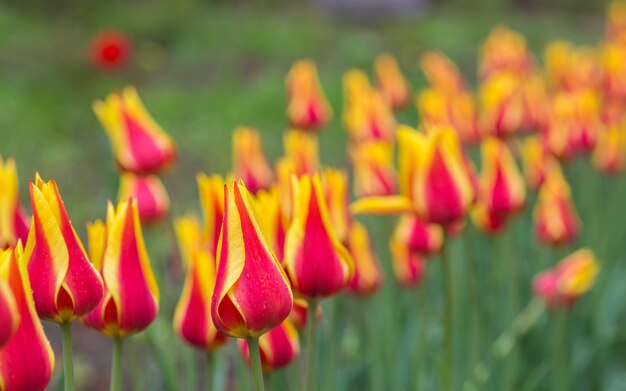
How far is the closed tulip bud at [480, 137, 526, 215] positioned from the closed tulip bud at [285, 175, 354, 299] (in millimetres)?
658

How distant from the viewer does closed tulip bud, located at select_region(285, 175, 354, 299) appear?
3.34 ft

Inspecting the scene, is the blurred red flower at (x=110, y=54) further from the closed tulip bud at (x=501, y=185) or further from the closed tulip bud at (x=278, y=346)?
the closed tulip bud at (x=278, y=346)

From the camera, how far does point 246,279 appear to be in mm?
839

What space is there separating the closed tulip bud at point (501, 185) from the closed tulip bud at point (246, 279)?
0.85m

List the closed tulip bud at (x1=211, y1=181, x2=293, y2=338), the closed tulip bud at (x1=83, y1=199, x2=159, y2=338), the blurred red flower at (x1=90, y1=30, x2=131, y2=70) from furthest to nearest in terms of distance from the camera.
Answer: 1. the blurred red flower at (x1=90, y1=30, x2=131, y2=70)
2. the closed tulip bud at (x1=83, y1=199, x2=159, y2=338)
3. the closed tulip bud at (x1=211, y1=181, x2=293, y2=338)

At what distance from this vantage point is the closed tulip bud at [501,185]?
163 cm

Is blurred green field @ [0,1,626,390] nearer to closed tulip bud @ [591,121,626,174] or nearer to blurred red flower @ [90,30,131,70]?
closed tulip bud @ [591,121,626,174]

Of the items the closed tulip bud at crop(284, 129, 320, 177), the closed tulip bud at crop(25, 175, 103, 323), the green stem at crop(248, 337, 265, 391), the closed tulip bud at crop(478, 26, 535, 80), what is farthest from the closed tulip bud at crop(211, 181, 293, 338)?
the closed tulip bud at crop(478, 26, 535, 80)

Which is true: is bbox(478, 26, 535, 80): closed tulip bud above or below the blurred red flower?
below

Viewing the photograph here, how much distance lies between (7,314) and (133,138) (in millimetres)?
814

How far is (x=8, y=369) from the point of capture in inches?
31.1

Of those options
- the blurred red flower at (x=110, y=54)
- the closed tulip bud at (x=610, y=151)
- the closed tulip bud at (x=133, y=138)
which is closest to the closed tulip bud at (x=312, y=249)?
the closed tulip bud at (x=133, y=138)

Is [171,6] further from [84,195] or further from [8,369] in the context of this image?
[8,369]

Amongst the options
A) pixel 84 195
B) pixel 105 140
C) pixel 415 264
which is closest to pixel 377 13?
pixel 84 195
